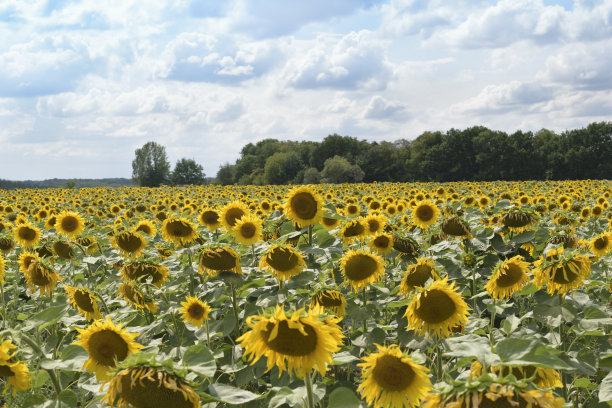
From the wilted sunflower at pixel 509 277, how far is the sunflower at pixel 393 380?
69.9 inches

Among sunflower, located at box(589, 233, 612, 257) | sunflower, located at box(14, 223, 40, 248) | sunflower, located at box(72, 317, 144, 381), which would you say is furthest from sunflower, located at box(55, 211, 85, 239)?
sunflower, located at box(589, 233, 612, 257)

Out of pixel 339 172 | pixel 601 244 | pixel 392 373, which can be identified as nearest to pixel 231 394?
pixel 392 373

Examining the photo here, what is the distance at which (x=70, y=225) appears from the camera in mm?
8055

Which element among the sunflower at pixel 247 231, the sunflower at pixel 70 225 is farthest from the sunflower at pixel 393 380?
the sunflower at pixel 70 225

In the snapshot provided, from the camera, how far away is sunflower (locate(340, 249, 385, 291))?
3803mm

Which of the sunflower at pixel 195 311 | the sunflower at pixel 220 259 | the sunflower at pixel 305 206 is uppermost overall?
the sunflower at pixel 305 206

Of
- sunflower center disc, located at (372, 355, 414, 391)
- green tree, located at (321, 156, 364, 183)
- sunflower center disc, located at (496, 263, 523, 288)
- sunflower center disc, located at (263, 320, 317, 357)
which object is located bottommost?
sunflower center disc, located at (372, 355, 414, 391)

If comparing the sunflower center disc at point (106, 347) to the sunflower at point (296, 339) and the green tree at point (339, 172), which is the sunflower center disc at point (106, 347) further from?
the green tree at point (339, 172)

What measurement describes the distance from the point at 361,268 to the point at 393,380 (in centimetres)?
168

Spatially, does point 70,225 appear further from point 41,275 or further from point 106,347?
point 106,347

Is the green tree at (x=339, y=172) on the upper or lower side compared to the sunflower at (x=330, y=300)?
upper

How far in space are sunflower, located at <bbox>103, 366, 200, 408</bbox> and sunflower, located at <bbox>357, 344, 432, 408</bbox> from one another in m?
0.82

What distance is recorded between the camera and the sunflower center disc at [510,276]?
3.67m

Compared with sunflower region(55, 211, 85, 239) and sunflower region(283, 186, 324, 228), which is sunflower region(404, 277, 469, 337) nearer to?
sunflower region(283, 186, 324, 228)
